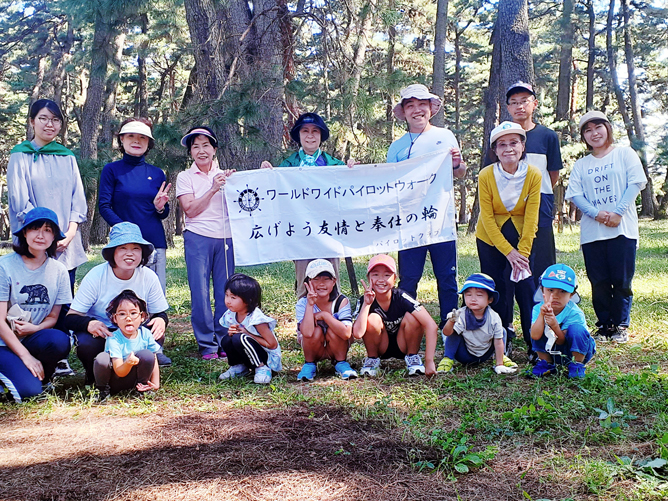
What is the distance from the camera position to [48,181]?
4820 mm

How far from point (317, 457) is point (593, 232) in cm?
352

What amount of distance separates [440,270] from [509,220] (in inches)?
27.6

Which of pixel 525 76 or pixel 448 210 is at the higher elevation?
pixel 525 76

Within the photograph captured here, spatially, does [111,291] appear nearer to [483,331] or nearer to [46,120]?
[46,120]

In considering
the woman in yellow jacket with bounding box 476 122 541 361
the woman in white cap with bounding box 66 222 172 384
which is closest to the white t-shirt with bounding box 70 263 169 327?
the woman in white cap with bounding box 66 222 172 384

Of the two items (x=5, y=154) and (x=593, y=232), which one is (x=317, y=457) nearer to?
(x=593, y=232)

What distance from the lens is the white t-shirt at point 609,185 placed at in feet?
17.0

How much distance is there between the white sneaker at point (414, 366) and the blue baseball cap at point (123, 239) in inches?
84.3

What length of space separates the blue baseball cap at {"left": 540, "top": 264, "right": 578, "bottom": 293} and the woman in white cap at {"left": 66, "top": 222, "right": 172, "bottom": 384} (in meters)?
2.77

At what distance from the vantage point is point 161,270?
525 cm

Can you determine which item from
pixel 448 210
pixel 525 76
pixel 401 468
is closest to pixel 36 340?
pixel 401 468

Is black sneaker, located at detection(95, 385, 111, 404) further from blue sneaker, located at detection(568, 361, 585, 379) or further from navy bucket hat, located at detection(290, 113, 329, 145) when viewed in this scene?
blue sneaker, located at detection(568, 361, 585, 379)

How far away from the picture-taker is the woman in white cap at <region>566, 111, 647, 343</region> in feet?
17.0

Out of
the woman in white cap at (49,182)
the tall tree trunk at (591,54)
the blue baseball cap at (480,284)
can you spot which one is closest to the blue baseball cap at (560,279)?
the blue baseball cap at (480,284)
